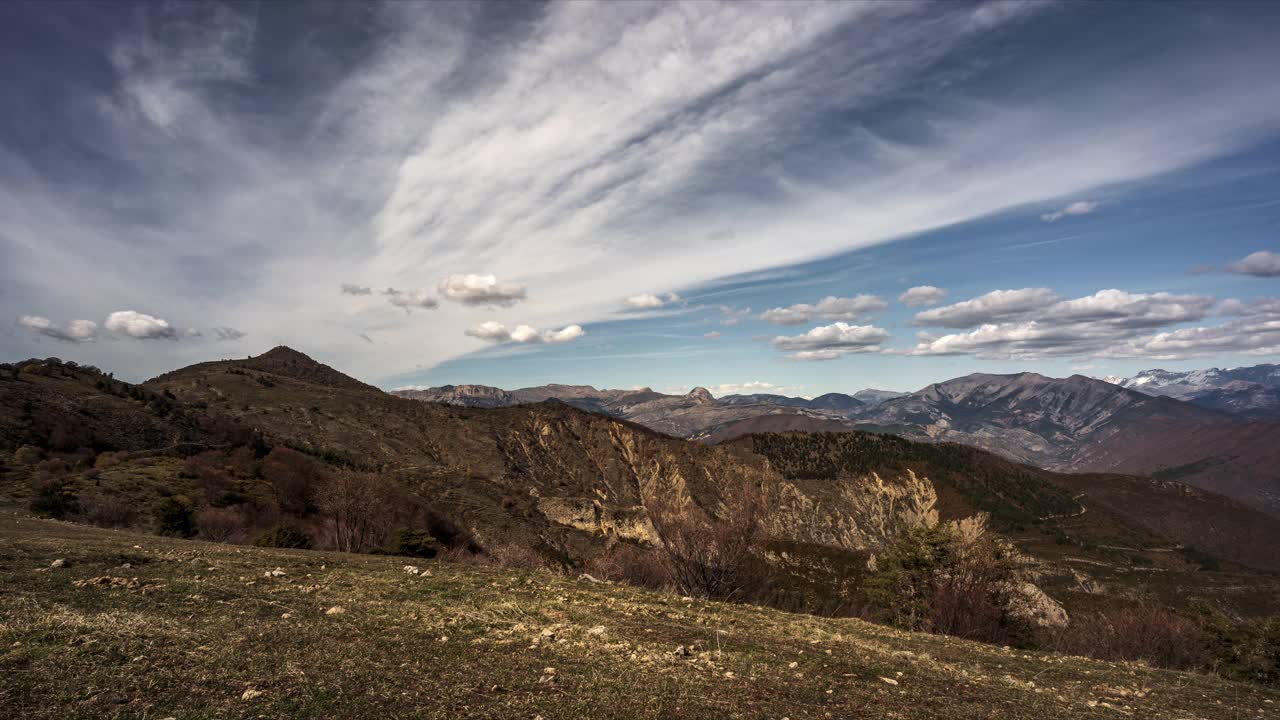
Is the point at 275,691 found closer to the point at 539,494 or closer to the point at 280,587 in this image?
the point at 280,587

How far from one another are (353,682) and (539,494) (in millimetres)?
91643

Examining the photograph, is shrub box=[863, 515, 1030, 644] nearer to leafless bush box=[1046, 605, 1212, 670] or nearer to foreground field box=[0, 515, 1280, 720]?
leafless bush box=[1046, 605, 1212, 670]

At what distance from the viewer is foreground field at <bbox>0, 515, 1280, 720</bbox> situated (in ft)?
26.5

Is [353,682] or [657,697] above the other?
[353,682]

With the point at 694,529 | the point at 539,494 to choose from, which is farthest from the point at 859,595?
the point at 694,529

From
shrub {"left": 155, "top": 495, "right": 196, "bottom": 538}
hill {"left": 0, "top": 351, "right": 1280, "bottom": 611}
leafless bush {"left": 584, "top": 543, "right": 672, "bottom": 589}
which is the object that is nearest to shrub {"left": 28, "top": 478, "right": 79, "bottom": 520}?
hill {"left": 0, "top": 351, "right": 1280, "bottom": 611}

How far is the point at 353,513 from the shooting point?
121 ft

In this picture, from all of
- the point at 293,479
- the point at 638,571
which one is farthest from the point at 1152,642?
the point at 293,479

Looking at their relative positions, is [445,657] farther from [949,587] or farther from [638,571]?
[949,587]

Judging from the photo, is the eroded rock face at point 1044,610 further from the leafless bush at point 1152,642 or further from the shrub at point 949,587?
the shrub at point 949,587

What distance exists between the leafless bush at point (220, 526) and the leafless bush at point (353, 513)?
17.0 feet

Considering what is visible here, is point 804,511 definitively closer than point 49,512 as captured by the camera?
No

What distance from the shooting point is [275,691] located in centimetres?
805

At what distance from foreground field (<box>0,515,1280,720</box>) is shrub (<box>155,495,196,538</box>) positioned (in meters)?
15.7
